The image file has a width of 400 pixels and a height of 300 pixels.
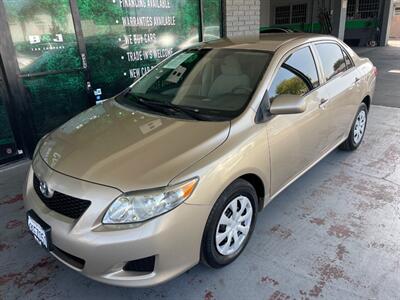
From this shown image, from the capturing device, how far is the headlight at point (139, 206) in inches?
69.6

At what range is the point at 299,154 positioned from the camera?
284cm

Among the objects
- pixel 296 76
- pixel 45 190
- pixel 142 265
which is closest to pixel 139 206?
pixel 142 265

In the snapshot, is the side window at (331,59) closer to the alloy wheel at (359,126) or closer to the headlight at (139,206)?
the alloy wheel at (359,126)

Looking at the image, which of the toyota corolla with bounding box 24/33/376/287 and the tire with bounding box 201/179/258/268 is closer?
the toyota corolla with bounding box 24/33/376/287

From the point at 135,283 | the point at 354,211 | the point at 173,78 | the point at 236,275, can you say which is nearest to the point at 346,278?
the point at 236,275

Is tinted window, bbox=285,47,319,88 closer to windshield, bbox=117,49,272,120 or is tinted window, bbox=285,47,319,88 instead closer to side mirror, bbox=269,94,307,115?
windshield, bbox=117,49,272,120

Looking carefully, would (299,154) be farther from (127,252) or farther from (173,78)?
(127,252)

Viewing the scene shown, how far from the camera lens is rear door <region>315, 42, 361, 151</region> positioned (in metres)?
3.20

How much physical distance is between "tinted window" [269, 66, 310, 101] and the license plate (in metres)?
1.77

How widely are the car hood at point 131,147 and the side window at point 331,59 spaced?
1603mm

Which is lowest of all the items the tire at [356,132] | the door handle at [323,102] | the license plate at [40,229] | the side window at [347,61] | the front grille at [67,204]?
the tire at [356,132]

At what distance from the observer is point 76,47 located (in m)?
4.32

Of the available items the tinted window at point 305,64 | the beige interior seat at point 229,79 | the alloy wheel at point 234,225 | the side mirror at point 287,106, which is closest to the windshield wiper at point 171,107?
the beige interior seat at point 229,79

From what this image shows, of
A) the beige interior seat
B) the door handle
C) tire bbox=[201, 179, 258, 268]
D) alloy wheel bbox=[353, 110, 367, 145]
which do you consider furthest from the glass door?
alloy wheel bbox=[353, 110, 367, 145]
